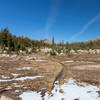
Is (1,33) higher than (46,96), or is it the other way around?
(1,33)

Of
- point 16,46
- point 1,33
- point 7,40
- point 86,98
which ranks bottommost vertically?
point 86,98

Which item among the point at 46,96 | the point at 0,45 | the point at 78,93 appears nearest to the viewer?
the point at 46,96

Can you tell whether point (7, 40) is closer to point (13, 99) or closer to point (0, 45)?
point (0, 45)

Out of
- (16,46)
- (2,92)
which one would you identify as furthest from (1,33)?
(2,92)

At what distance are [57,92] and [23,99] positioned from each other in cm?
256

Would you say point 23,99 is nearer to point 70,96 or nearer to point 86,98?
point 70,96

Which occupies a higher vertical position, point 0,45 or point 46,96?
point 0,45

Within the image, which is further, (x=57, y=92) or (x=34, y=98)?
(x=57, y=92)

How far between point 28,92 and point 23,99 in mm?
916

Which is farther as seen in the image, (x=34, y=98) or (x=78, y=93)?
Answer: (x=78, y=93)

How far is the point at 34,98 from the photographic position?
227 inches

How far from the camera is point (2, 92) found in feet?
21.0

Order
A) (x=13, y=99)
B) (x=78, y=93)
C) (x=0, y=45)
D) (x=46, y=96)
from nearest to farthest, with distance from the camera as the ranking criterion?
(x=13, y=99)
(x=46, y=96)
(x=78, y=93)
(x=0, y=45)

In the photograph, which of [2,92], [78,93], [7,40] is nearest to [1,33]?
[7,40]
